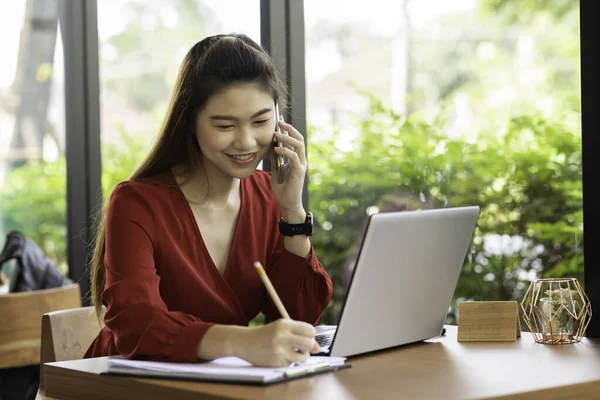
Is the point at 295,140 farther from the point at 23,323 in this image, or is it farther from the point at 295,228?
the point at 23,323

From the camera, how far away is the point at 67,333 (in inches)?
85.4

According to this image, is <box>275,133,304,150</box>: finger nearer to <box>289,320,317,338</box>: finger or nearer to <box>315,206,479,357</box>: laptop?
<box>315,206,479,357</box>: laptop

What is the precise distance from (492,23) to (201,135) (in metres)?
1.46

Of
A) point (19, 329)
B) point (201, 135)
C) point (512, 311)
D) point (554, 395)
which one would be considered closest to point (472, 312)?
point (512, 311)

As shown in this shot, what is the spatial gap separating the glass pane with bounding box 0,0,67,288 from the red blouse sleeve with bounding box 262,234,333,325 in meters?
3.17

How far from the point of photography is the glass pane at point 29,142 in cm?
492

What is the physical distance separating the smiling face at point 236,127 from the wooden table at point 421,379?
0.48 meters

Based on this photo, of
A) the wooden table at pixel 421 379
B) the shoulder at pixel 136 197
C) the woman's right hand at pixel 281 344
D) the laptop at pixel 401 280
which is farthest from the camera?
the shoulder at pixel 136 197

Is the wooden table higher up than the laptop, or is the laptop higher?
the laptop

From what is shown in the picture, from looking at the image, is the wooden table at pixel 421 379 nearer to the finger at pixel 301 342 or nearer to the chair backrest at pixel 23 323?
the finger at pixel 301 342

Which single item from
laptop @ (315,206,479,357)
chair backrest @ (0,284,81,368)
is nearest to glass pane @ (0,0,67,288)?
chair backrest @ (0,284,81,368)

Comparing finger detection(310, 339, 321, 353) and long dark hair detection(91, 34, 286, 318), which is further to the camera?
long dark hair detection(91, 34, 286, 318)

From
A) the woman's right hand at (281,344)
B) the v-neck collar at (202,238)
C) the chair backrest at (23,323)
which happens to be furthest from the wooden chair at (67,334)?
the chair backrest at (23,323)

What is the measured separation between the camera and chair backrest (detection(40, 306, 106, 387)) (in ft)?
7.02
